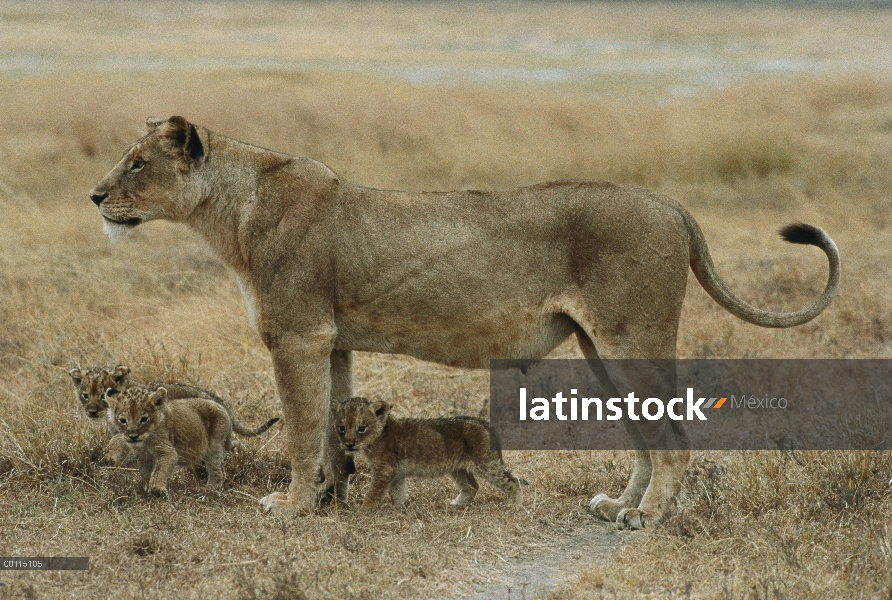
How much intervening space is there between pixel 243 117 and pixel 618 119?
7.21m

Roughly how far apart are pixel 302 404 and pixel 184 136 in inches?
63.5

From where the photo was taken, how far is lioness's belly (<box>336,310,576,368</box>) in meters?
6.49

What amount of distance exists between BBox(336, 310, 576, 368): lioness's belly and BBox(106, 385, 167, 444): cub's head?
3.55 feet

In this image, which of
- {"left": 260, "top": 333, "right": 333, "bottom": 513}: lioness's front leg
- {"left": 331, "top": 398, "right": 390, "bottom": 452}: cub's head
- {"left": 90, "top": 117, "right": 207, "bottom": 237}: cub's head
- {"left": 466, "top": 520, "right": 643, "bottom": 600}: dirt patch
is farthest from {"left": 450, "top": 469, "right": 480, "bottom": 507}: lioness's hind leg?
{"left": 90, "top": 117, "right": 207, "bottom": 237}: cub's head

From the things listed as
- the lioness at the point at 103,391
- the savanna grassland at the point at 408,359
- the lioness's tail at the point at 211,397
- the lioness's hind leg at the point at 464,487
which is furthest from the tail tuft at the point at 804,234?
the lioness at the point at 103,391

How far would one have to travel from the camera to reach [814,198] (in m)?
17.7

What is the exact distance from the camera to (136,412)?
6684 mm

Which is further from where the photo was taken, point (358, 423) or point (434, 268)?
point (358, 423)

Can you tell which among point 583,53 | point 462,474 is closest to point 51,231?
point 462,474

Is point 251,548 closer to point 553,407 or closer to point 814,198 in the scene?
point 553,407

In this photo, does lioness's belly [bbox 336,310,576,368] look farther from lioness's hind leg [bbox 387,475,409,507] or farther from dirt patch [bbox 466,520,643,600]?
dirt patch [bbox 466,520,643,600]

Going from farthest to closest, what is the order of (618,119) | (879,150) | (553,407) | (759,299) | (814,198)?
1. (618,119)
2. (879,150)
3. (814,198)
4. (759,299)
5. (553,407)
